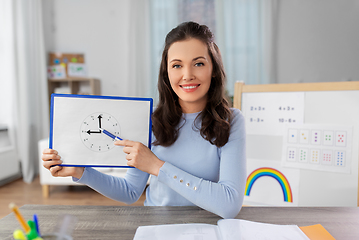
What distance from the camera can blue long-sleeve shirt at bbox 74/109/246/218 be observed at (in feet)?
2.42

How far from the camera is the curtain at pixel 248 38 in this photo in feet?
10.7

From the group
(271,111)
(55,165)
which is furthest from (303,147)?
(55,165)

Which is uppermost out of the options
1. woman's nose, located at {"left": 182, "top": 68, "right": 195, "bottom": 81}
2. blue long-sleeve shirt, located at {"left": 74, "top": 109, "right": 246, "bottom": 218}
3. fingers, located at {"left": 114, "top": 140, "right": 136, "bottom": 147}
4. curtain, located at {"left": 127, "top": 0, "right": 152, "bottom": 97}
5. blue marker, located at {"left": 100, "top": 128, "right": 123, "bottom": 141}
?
curtain, located at {"left": 127, "top": 0, "right": 152, "bottom": 97}

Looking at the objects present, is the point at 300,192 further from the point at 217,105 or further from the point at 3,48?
the point at 3,48

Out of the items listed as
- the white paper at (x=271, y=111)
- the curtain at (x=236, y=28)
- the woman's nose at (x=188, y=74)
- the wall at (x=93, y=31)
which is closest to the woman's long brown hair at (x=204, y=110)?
the woman's nose at (x=188, y=74)

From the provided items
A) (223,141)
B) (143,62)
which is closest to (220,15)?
(143,62)

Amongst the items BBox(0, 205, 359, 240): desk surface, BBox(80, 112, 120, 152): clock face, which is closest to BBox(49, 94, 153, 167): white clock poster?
BBox(80, 112, 120, 152): clock face

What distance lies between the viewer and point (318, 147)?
1.24 m

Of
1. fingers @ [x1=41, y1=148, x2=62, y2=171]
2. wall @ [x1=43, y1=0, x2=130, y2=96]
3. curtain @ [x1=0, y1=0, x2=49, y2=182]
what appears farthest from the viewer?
wall @ [x1=43, y1=0, x2=130, y2=96]

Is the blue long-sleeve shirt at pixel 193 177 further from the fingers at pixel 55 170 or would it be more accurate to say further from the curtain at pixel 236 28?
the curtain at pixel 236 28

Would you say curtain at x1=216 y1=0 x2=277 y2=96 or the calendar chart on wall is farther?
curtain at x1=216 y1=0 x2=277 y2=96

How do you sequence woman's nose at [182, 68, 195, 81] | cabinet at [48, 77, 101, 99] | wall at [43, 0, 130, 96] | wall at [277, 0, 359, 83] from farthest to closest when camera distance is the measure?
wall at [43, 0, 130, 96] < cabinet at [48, 77, 101, 99] < wall at [277, 0, 359, 83] < woman's nose at [182, 68, 195, 81]

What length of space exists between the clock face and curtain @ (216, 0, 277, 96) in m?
2.67

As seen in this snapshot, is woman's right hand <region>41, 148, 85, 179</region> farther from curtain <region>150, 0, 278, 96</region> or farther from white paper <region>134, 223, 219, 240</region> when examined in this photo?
curtain <region>150, 0, 278, 96</region>
